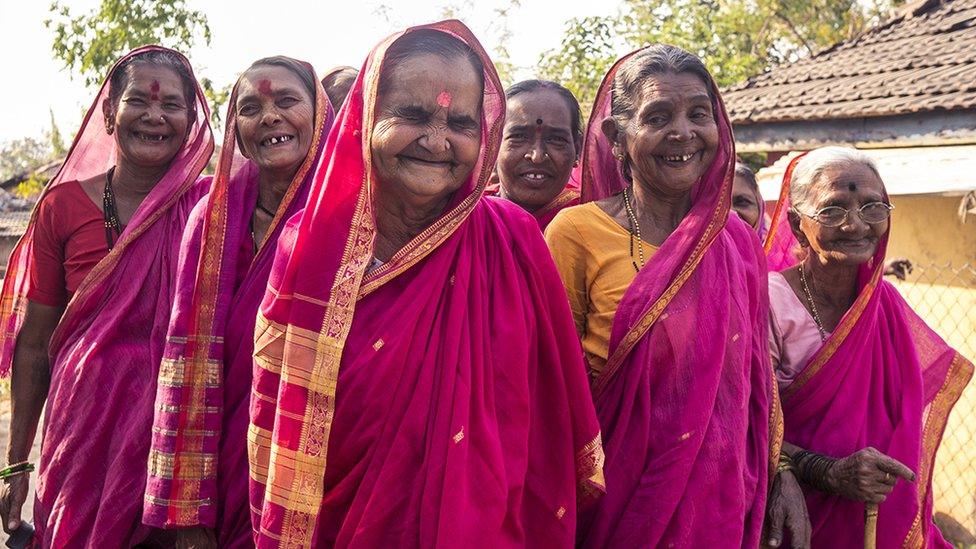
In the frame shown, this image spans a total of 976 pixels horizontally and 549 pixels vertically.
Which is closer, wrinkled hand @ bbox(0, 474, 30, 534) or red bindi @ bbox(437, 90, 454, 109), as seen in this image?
red bindi @ bbox(437, 90, 454, 109)

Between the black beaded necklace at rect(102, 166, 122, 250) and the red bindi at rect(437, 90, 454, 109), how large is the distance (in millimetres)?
1682

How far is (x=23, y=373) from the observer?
3510 millimetres

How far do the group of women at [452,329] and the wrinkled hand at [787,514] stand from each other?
1 cm

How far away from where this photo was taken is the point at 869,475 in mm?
2740

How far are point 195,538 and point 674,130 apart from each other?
1.84 meters

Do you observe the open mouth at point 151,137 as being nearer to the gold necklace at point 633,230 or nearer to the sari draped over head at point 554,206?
the sari draped over head at point 554,206

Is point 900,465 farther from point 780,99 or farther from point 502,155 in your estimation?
point 780,99

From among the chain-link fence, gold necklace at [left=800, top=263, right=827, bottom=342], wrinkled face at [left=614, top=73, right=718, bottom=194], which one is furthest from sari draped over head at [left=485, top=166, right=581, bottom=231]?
the chain-link fence

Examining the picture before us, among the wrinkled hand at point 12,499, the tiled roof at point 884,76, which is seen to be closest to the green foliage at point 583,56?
the tiled roof at point 884,76

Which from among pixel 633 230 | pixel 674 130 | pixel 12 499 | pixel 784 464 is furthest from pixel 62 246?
pixel 784 464

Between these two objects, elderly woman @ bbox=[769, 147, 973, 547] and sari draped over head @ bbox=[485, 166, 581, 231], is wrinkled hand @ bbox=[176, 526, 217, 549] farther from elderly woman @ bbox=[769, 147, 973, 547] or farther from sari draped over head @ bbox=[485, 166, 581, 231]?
elderly woman @ bbox=[769, 147, 973, 547]

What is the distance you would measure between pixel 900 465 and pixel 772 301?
2.15 ft

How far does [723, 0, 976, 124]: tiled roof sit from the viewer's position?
21.2ft

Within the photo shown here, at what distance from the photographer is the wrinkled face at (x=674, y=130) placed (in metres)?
2.67
